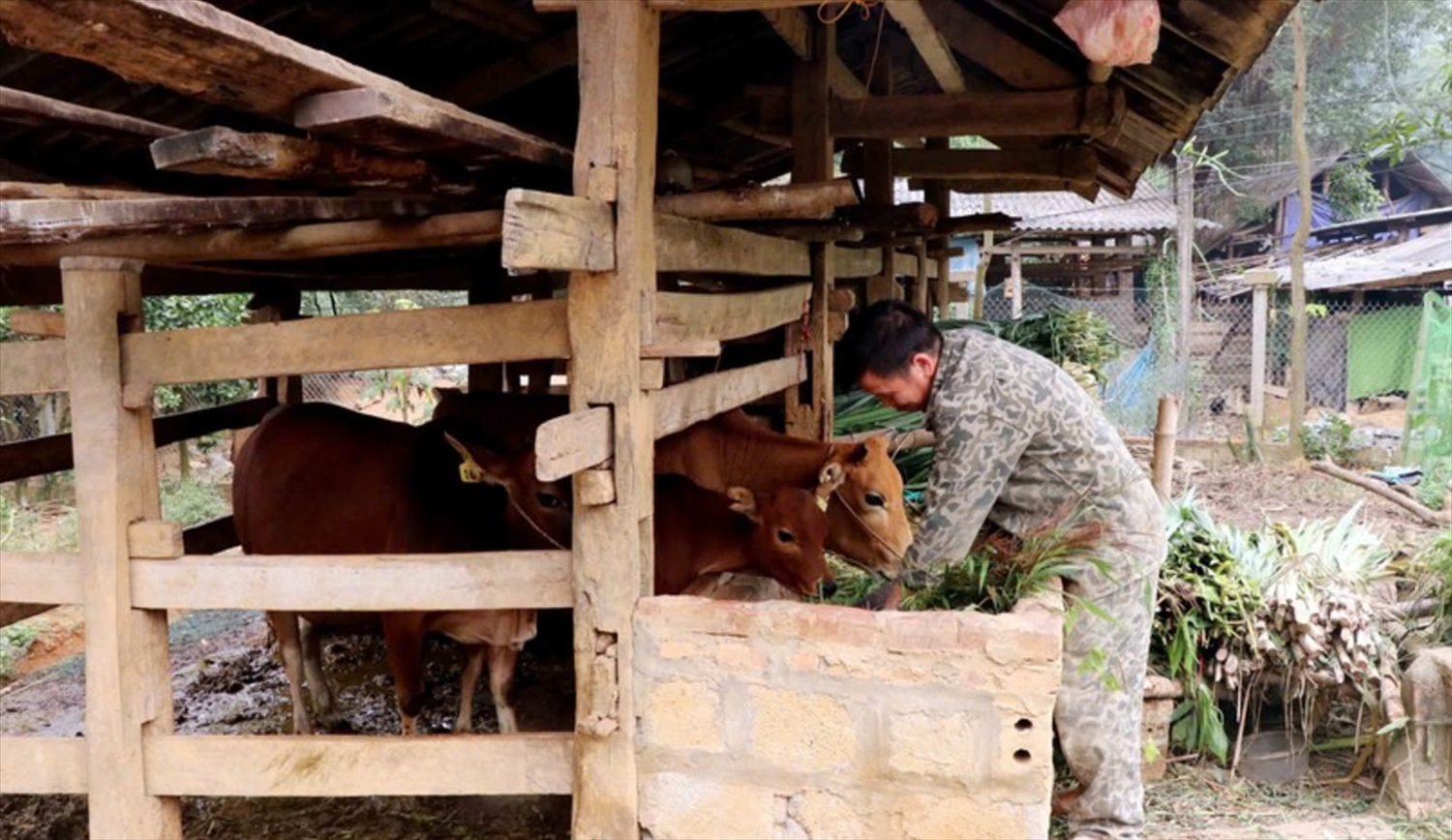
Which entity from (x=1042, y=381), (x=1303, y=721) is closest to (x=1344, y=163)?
(x=1303, y=721)

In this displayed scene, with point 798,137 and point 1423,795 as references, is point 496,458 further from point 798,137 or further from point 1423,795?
point 1423,795

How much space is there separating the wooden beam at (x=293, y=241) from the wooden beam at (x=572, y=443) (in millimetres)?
656

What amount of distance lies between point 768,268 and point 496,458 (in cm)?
161

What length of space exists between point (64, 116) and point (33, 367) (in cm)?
87

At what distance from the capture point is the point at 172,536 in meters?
3.49

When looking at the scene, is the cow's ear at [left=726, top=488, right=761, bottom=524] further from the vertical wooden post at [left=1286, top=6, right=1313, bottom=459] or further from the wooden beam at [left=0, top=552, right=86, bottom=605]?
the vertical wooden post at [left=1286, top=6, right=1313, bottom=459]

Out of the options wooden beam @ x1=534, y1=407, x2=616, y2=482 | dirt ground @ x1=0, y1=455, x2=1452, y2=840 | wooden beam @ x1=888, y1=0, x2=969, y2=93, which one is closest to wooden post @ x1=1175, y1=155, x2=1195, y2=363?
dirt ground @ x1=0, y1=455, x2=1452, y2=840

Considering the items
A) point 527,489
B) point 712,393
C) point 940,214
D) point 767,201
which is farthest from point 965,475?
point 940,214

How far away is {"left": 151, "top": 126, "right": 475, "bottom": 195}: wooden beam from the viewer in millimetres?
2201

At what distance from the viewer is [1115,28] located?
2988mm

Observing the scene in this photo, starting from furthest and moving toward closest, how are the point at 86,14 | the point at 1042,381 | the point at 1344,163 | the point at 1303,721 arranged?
1. the point at 1344,163
2. the point at 1303,721
3. the point at 1042,381
4. the point at 86,14

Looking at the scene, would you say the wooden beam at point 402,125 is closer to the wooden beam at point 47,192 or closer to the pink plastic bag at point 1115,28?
the wooden beam at point 47,192

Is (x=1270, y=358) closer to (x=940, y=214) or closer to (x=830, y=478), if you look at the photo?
(x=940, y=214)

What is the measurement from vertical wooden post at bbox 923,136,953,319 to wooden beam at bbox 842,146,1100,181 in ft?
1.78
